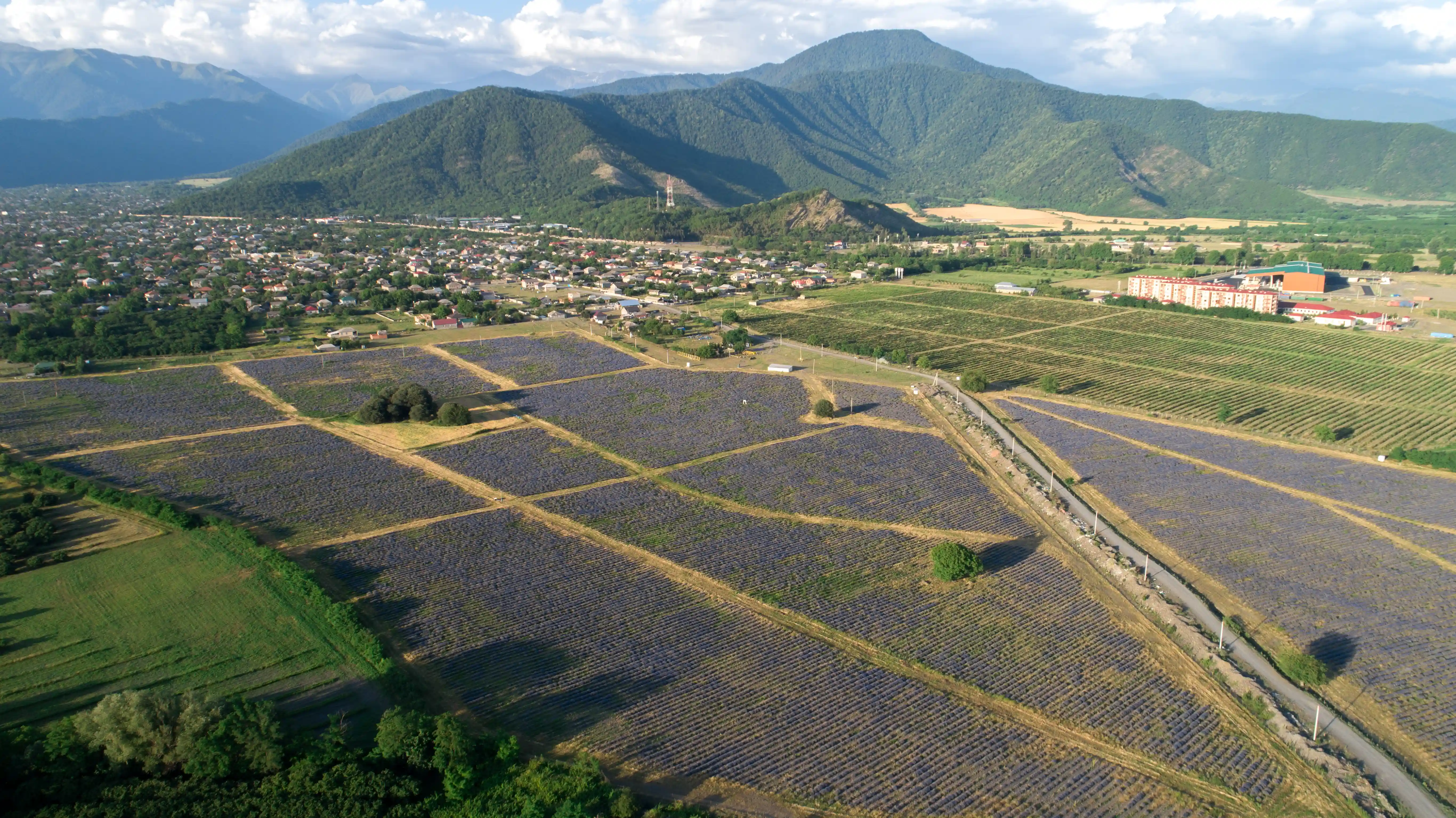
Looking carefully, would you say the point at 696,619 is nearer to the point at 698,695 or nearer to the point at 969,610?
the point at 698,695

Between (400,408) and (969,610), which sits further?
(400,408)

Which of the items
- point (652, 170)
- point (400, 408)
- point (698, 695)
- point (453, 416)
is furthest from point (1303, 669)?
point (652, 170)

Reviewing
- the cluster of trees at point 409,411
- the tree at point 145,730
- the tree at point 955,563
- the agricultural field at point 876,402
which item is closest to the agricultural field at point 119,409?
the cluster of trees at point 409,411

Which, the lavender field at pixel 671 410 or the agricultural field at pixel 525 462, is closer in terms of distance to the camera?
the agricultural field at pixel 525 462

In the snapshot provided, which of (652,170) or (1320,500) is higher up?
(652,170)

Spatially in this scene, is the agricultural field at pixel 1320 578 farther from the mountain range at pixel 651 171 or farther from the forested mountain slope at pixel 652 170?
the forested mountain slope at pixel 652 170
